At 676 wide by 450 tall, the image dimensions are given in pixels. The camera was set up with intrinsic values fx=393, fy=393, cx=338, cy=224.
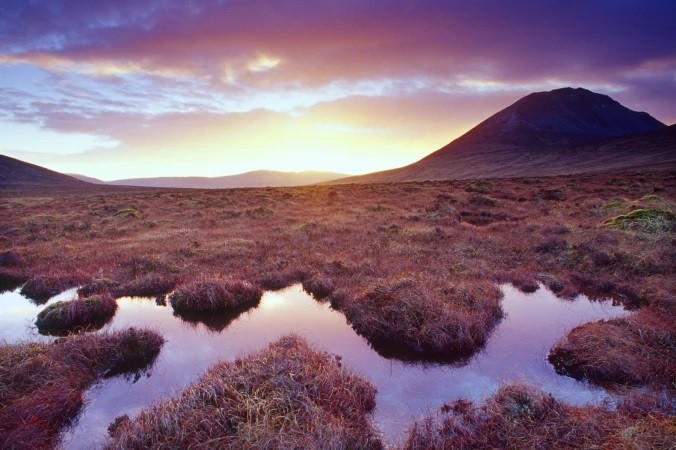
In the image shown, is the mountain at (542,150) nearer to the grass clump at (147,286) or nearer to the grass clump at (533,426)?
the grass clump at (533,426)

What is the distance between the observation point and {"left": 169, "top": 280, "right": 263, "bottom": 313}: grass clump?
1473cm

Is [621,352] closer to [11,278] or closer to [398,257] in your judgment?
[398,257]

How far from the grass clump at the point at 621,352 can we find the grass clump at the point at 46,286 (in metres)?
18.8

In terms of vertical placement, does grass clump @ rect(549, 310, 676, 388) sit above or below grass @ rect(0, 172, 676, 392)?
below

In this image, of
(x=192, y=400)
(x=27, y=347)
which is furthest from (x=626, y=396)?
(x=27, y=347)

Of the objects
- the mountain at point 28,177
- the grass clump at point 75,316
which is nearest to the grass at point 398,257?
the grass clump at point 75,316

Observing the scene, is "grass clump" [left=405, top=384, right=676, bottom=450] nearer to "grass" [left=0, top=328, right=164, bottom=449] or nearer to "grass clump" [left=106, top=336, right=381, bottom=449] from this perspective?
"grass clump" [left=106, top=336, right=381, bottom=449]

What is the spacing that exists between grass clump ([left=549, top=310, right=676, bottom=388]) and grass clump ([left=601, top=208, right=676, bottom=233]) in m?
12.2

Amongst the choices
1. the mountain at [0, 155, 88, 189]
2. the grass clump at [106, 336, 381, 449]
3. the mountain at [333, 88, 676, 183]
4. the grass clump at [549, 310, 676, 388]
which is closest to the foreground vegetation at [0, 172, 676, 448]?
the grass clump at [549, 310, 676, 388]

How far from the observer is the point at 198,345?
1207 centimetres

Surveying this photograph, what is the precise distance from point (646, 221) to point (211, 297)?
77.1 ft

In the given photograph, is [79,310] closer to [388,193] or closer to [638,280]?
[638,280]

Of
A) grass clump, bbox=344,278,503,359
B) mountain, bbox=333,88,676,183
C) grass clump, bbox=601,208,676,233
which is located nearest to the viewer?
grass clump, bbox=344,278,503,359

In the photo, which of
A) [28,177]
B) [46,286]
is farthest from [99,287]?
[28,177]
